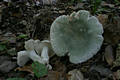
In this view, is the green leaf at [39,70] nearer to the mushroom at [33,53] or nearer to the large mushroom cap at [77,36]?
the mushroom at [33,53]

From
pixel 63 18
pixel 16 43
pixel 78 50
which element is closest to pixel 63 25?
pixel 63 18

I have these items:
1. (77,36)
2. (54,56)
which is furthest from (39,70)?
(77,36)

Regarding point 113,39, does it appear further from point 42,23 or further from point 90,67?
point 42,23

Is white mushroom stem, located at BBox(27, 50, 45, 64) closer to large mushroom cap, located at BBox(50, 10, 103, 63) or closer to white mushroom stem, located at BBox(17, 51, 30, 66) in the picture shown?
white mushroom stem, located at BBox(17, 51, 30, 66)

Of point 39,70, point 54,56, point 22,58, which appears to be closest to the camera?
point 39,70

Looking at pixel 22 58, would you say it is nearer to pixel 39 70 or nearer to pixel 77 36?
pixel 39 70

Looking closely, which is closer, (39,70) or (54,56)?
(39,70)

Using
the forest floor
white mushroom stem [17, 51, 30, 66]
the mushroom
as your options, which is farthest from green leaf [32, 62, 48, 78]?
white mushroom stem [17, 51, 30, 66]
